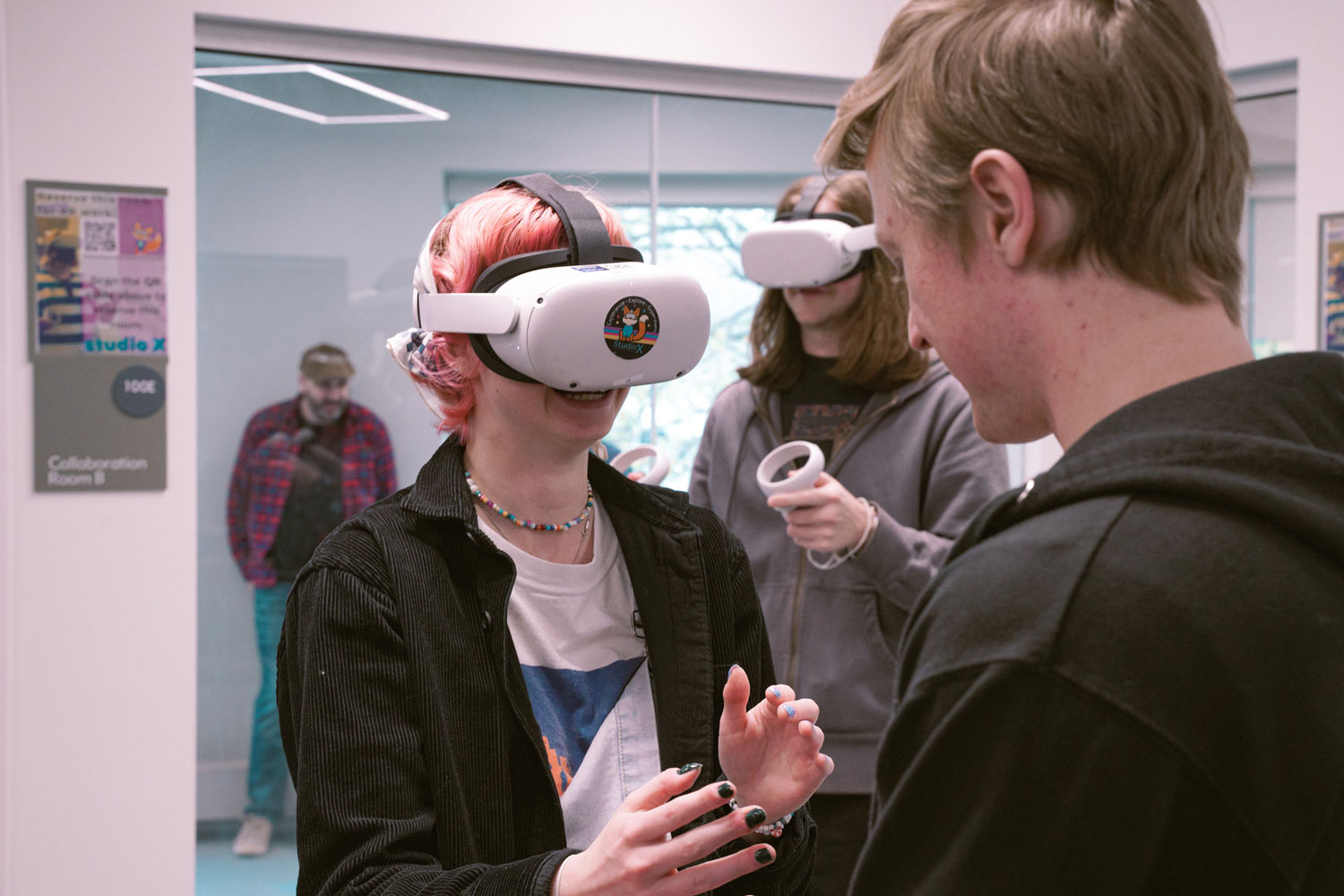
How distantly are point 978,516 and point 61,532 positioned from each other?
2.44 m

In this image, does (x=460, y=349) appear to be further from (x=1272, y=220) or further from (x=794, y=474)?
(x=1272, y=220)

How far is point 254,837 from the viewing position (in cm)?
289

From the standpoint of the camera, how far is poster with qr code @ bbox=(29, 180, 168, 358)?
2537 mm

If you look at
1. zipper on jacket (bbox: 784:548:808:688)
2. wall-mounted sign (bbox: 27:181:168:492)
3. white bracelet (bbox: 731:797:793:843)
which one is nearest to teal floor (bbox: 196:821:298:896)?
wall-mounted sign (bbox: 27:181:168:492)

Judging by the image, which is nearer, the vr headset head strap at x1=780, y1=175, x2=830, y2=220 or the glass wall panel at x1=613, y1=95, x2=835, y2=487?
the vr headset head strap at x1=780, y1=175, x2=830, y2=220

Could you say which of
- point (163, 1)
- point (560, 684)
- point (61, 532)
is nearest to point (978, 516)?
point (560, 684)

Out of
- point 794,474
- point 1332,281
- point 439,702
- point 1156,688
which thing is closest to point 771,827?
point 439,702

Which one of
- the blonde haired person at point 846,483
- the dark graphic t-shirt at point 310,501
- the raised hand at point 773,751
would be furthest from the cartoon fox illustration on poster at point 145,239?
the raised hand at point 773,751

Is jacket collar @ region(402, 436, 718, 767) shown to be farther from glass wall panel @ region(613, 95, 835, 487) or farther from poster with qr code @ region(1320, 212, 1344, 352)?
poster with qr code @ region(1320, 212, 1344, 352)

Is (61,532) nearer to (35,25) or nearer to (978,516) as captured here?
(35,25)

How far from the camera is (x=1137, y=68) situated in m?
0.67

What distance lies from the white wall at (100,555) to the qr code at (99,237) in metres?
0.10

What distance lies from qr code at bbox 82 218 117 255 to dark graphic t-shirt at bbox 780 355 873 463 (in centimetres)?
162

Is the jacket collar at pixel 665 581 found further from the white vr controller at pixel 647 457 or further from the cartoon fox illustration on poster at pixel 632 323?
the white vr controller at pixel 647 457
